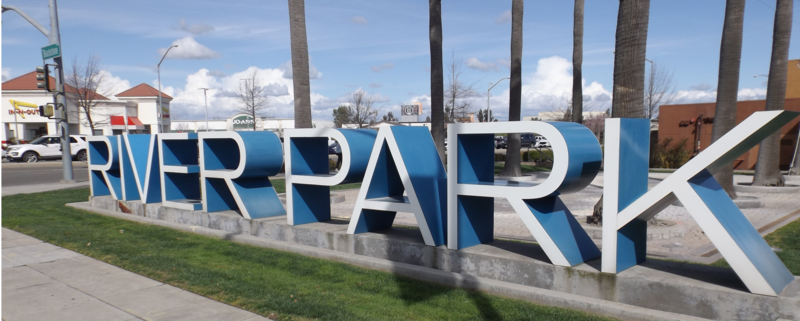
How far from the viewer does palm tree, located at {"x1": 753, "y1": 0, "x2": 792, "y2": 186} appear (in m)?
15.4

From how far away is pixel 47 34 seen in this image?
18828 mm

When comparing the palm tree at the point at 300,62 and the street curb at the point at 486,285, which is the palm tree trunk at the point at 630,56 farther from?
the palm tree at the point at 300,62

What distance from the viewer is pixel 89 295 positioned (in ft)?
19.6

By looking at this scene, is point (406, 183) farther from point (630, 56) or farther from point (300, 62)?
point (300, 62)

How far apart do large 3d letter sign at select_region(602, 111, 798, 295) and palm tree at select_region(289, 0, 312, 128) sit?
28.4ft

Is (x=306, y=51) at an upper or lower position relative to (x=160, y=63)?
lower

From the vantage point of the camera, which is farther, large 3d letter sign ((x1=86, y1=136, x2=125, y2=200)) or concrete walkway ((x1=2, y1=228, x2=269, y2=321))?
large 3d letter sign ((x1=86, y1=136, x2=125, y2=200))

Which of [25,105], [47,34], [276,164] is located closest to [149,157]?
[276,164]

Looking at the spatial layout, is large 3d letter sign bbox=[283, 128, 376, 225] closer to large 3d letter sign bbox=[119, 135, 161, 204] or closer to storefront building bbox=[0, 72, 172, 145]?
large 3d letter sign bbox=[119, 135, 161, 204]

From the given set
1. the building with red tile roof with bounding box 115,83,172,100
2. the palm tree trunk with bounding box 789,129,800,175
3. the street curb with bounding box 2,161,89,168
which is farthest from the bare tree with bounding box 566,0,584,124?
the building with red tile roof with bounding box 115,83,172,100

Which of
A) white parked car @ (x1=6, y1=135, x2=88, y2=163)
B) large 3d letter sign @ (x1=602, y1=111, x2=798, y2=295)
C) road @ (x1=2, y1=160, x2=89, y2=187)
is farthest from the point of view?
white parked car @ (x1=6, y1=135, x2=88, y2=163)

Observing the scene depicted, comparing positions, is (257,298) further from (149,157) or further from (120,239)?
(149,157)

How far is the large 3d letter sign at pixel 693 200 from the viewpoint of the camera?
445 centimetres

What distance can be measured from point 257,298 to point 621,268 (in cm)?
372
